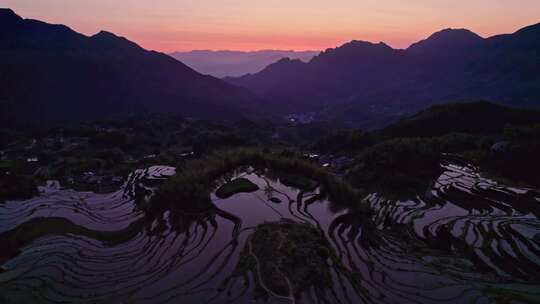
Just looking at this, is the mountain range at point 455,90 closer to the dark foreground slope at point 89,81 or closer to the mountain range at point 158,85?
the mountain range at point 158,85

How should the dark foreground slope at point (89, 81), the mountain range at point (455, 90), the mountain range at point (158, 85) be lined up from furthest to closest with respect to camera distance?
the mountain range at point (455, 90) < the mountain range at point (158, 85) < the dark foreground slope at point (89, 81)

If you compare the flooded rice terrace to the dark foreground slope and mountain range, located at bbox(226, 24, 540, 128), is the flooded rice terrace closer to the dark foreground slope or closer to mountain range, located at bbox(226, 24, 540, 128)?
the dark foreground slope

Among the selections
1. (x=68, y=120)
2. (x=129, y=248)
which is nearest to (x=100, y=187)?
(x=129, y=248)

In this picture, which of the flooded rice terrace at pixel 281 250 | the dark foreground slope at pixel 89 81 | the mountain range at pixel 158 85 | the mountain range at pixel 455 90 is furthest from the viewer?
the mountain range at pixel 455 90

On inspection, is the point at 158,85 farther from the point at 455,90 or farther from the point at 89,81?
the point at 455,90

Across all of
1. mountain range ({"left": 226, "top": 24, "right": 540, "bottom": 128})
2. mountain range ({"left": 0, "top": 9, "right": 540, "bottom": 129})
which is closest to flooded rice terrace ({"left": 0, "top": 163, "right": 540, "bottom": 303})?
mountain range ({"left": 0, "top": 9, "right": 540, "bottom": 129})

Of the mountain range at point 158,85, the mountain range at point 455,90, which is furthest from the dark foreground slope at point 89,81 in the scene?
the mountain range at point 455,90

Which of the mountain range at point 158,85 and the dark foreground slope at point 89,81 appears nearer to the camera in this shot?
the dark foreground slope at point 89,81

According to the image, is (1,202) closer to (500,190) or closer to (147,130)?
(500,190)
